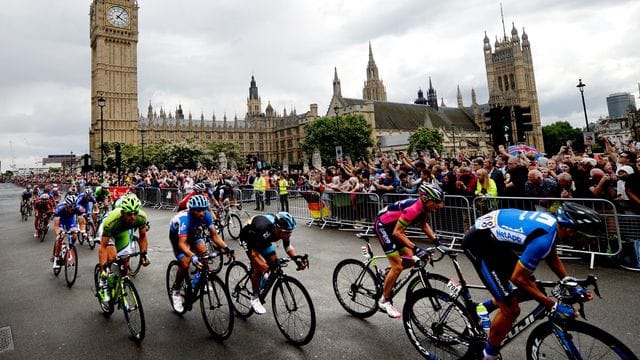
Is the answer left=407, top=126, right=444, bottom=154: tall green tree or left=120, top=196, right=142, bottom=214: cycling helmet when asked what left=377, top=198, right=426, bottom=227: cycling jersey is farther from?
left=407, top=126, right=444, bottom=154: tall green tree

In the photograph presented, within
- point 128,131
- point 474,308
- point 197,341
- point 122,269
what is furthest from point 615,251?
point 128,131

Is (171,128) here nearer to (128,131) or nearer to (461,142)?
(128,131)

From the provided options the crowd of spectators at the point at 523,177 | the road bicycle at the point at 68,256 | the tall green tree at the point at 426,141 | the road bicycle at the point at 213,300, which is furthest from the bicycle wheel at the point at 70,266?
the tall green tree at the point at 426,141

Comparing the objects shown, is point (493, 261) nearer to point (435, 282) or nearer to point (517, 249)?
point (517, 249)

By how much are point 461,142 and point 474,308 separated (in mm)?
76178

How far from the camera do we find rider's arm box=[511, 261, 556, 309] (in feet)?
9.05

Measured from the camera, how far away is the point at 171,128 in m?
101

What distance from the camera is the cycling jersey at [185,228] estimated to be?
487 centimetres

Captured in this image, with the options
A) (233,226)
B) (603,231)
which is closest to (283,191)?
(233,226)

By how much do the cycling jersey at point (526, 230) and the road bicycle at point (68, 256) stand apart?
7.38m

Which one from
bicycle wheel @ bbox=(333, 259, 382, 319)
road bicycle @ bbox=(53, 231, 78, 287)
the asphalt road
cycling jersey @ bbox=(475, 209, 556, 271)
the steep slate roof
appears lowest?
the asphalt road

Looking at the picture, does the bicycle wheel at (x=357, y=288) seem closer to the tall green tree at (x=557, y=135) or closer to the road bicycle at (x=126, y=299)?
the road bicycle at (x=126, y=299)

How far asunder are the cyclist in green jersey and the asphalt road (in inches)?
30.5

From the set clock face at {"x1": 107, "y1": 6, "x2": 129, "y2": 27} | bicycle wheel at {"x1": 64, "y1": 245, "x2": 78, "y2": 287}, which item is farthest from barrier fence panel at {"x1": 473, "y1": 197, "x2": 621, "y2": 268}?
clock face at {"x1": 107, "y1": 6, "x2": 129, "y2": 27}
